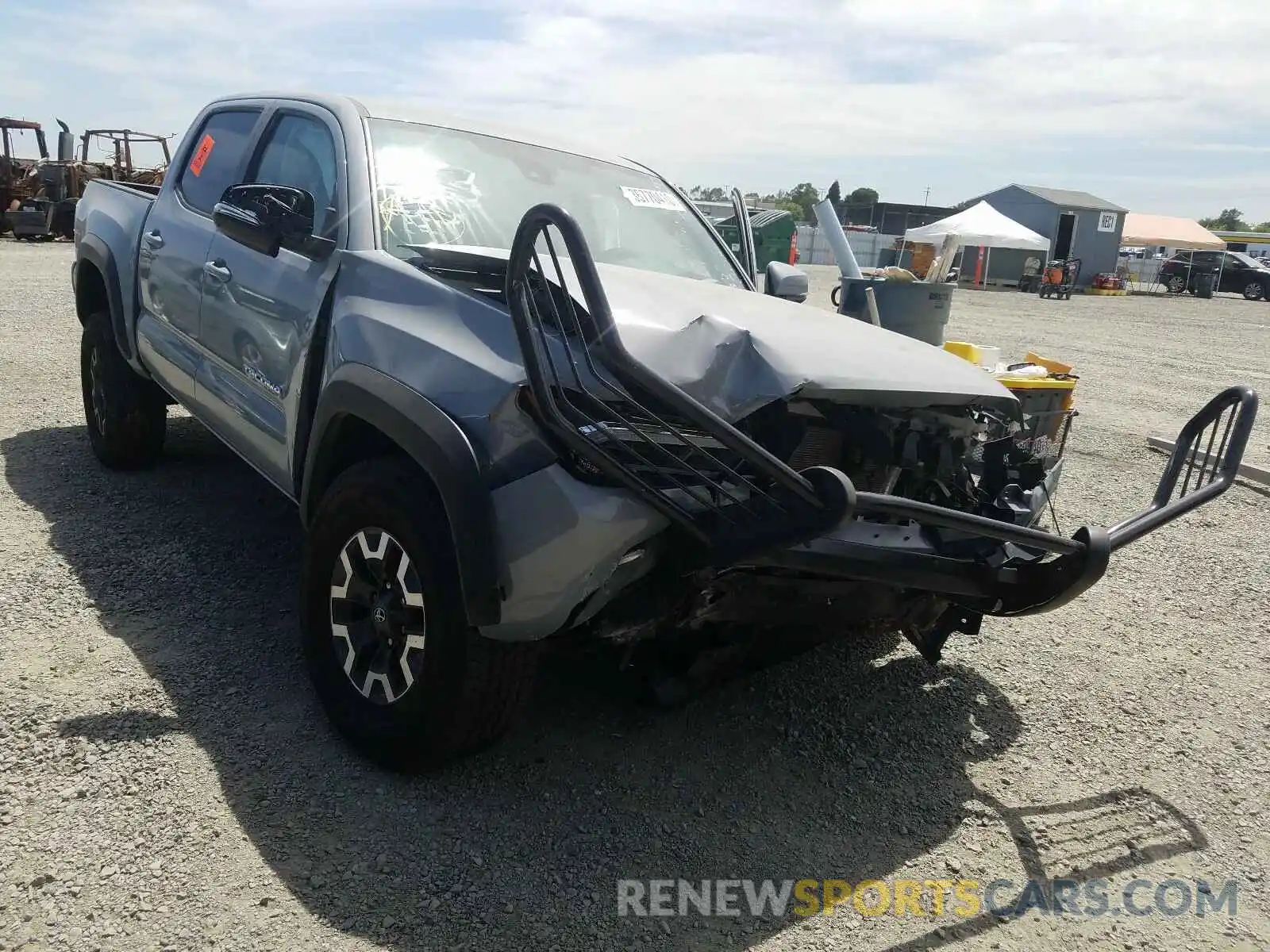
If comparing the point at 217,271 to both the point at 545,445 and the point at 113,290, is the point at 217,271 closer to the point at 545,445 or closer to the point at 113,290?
the point at 113,290

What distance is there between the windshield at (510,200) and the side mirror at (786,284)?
8.7 inches

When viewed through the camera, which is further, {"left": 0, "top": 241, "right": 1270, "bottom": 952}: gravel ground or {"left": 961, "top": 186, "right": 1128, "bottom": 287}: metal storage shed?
{"left": 961, "top": 186, "right": 1128, "bottom": 287}: metal storage shed

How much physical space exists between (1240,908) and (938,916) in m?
0.84

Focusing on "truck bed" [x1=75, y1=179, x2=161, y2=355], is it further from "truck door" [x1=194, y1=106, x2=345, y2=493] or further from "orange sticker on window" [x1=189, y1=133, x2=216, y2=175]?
"truck door" [x1=194, y1=106, x2=345, y2=493]

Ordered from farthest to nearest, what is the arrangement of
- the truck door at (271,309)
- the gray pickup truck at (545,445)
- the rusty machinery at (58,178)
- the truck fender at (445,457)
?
the rusty machinery at (58,178) < the truck door at (271,309) < the truck fender at (445,457) < the gray pickup truck at (545,445)

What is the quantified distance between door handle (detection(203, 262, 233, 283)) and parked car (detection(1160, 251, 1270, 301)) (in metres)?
40.1

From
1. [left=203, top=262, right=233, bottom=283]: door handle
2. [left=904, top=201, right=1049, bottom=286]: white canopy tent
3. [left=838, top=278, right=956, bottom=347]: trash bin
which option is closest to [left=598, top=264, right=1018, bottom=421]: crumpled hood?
[left=203, top=262, right=233, bottom=283]: door handle

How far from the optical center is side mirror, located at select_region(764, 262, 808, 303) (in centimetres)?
441

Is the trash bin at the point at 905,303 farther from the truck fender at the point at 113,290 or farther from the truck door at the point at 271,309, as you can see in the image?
the truck fender at the point at 113,290

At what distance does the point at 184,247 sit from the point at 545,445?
2.64 meters

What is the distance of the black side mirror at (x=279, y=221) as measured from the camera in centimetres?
332

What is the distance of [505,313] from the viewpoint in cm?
266

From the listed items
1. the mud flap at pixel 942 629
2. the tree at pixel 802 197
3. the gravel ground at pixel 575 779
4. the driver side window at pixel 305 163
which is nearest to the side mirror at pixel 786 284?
the gravel ground at pixel 575 779

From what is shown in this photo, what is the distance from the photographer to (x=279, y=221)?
3.36 metres
